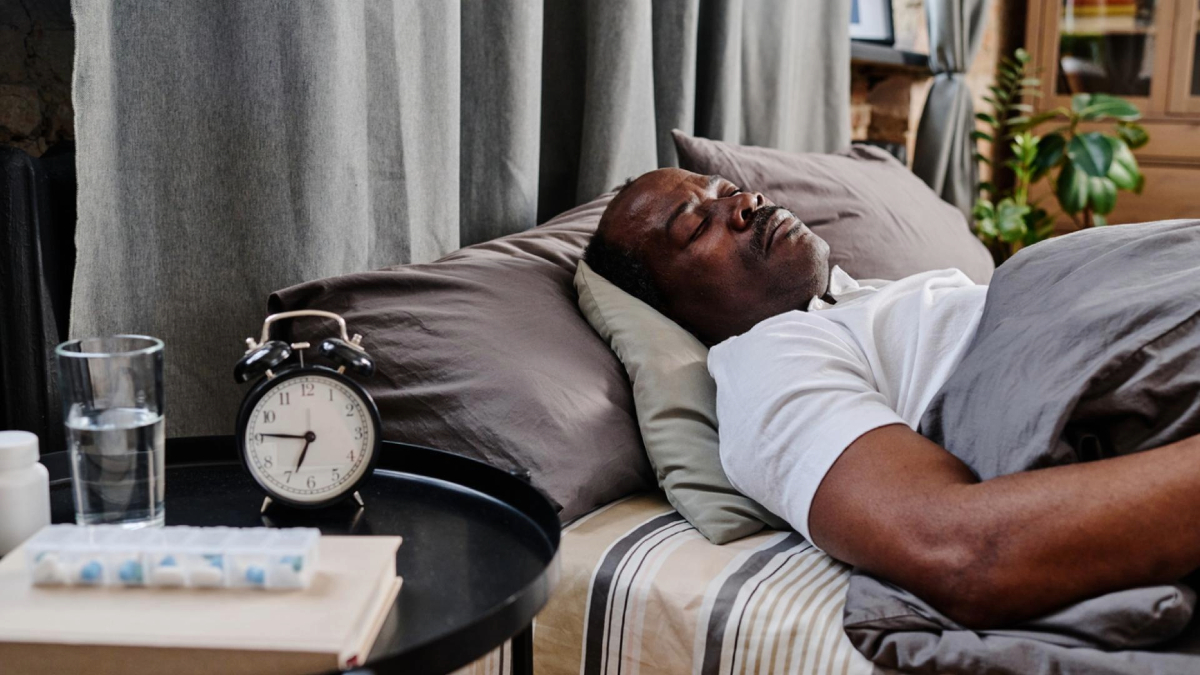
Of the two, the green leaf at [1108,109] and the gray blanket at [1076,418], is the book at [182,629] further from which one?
the green leaf at [1108,109]

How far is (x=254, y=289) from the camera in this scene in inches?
52.8

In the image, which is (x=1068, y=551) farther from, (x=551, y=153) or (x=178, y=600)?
(x=551, y=153)

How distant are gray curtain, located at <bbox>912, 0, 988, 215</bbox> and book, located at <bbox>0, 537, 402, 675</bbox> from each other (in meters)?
3.07

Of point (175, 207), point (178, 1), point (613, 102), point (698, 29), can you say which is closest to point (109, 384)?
point (175, 207)

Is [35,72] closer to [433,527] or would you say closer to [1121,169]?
[433,527]

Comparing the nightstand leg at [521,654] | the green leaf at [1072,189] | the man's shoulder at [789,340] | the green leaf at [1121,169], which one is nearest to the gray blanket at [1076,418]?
the man's shoulder at [789,340]

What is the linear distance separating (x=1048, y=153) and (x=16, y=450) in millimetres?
3727

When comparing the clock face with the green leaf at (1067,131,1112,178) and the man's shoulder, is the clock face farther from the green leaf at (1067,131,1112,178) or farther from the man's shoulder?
the green leaf at (1067,131,1112,178)

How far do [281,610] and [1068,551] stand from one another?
63cm

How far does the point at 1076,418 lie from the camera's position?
980 mm

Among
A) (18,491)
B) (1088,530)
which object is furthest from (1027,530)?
(18,491)

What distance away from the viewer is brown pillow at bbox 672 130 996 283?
6.27 ft

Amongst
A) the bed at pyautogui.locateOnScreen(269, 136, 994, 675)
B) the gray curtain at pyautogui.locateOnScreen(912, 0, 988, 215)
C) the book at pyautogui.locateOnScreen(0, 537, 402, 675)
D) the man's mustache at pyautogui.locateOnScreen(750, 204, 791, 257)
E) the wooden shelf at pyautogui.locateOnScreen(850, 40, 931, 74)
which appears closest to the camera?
the book at pyautogui.locateOnScreen(0, 537, 402, 675)

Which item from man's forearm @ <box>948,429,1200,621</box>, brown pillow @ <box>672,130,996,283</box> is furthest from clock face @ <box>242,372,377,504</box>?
brown pillow @ <box>672,130,996,283</box>
